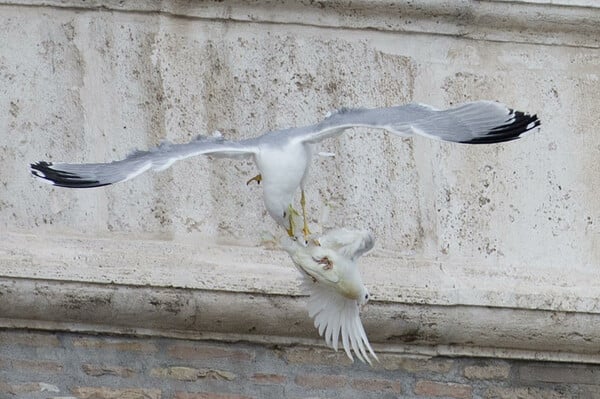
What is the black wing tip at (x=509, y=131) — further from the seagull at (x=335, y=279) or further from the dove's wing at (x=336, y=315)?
the dove's wing at (x=336, y=315)

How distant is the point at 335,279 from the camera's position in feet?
17.2

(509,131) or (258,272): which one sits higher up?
(509,131)

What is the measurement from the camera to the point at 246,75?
6.16 m

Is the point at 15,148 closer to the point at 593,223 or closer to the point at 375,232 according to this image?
the point at 375,232

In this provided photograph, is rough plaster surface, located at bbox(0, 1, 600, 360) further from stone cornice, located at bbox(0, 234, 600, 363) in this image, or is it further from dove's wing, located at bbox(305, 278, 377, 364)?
dove's wing, located at bbox(305, 278, 377, 364)

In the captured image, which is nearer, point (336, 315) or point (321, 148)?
point (336, 315)

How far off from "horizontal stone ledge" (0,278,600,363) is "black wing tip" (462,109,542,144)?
87 cm

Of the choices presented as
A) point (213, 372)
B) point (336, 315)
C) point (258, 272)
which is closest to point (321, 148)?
point (258, 272)

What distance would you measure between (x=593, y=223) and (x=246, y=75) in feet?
3.14

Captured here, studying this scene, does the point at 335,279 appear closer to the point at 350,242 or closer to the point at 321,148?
the point at 350,242

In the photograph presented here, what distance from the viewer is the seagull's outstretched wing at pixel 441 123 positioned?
5.10 meters

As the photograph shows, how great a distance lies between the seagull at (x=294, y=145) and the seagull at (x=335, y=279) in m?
0.09

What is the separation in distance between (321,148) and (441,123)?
3.39 feet

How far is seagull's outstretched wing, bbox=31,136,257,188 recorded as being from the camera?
16.8 ft
